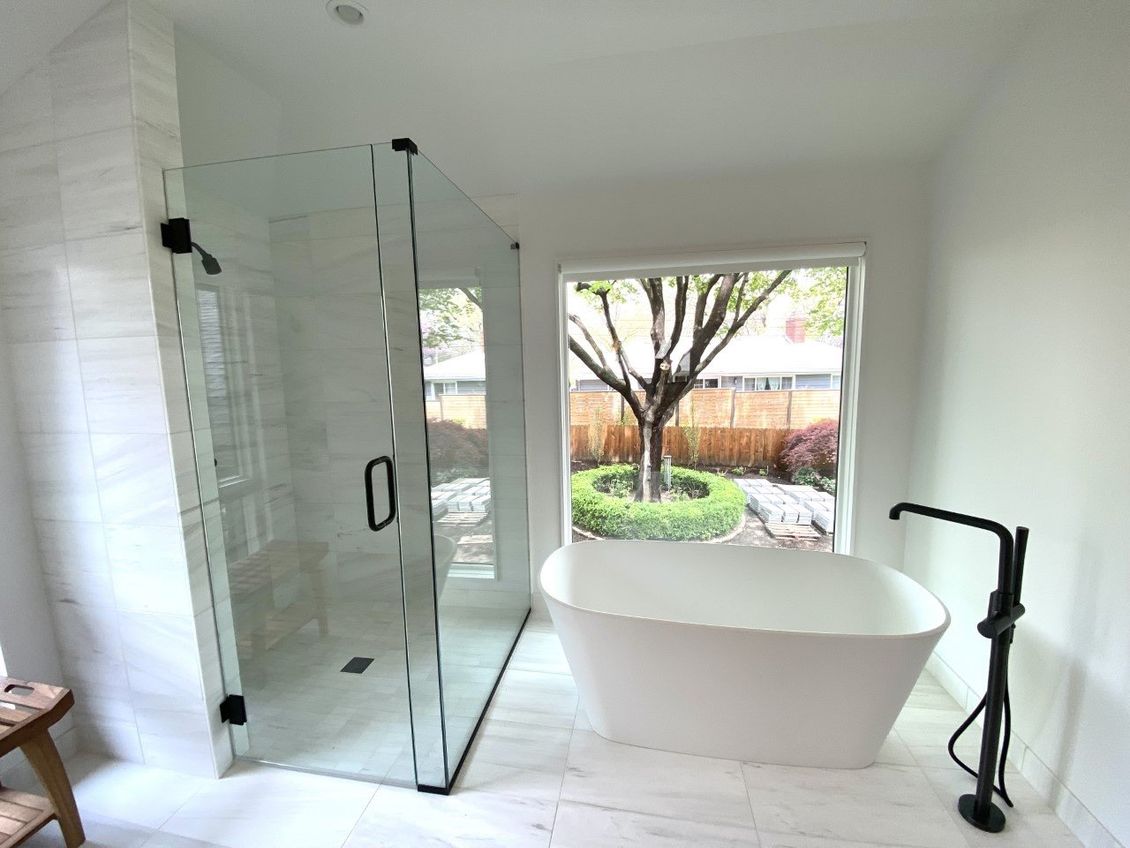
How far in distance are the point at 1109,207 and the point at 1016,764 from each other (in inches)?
69.6

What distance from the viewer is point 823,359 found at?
2268mm

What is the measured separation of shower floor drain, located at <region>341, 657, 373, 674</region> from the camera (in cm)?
184

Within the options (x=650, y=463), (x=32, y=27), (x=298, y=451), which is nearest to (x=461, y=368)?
(x=298, y=451)

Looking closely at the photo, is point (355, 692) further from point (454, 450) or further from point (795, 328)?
point (795, 328)

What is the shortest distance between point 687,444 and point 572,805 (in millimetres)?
1628

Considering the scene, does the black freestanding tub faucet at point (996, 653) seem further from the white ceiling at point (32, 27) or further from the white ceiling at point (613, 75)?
the white ceiling at point (32, 27)

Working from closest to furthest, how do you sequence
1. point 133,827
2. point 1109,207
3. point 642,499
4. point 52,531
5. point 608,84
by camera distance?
point 1109,207, point 133,827, point 52,531, point 608,84, point 642,499

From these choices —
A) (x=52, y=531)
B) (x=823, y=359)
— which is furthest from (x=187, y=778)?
(x=823, y=359)

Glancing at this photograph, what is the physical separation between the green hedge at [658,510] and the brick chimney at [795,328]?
0.80 metres

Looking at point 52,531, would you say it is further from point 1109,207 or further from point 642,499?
point 1109,207

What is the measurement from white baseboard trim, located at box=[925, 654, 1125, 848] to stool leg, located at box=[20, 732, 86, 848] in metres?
2.87

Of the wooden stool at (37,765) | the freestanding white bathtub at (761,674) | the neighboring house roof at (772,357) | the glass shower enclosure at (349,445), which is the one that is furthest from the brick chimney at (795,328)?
the wooden stool at (37,765)

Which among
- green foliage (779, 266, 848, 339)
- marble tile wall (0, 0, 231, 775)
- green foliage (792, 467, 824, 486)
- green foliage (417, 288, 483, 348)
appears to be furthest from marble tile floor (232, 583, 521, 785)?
green foliage (779, 266, 848, 339)

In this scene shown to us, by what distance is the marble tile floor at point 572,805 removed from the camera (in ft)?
4.36
